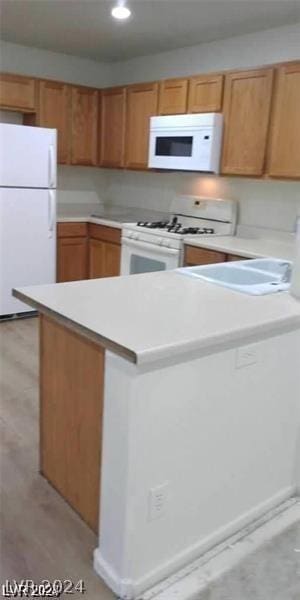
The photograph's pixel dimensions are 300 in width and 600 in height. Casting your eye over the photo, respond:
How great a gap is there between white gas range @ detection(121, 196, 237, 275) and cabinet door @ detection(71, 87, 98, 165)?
1096 millimetres

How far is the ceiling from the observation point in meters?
3.16

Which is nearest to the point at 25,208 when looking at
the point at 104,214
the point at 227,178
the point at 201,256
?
the point at 104,214

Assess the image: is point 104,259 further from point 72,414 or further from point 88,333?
point 88,333

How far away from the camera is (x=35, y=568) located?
165 centimetres

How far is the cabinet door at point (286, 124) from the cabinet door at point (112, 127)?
1.80 metres

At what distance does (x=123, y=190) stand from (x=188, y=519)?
411cm

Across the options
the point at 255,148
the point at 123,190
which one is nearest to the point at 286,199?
the point at 255,148

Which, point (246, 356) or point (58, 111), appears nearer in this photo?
point (246, 356)

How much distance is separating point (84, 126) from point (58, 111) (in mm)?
320

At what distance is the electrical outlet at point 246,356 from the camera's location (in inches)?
65.2

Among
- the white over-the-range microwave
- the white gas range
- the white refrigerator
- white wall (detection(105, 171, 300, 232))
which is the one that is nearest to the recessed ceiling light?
the white over-the-range microwave

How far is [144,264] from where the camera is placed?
13.4ft

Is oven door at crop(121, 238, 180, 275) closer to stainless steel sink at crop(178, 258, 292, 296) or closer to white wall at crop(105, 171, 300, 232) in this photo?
white wall at crop(105, 171, 300, 232)

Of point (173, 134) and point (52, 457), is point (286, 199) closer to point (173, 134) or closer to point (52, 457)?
point (173, 134)
